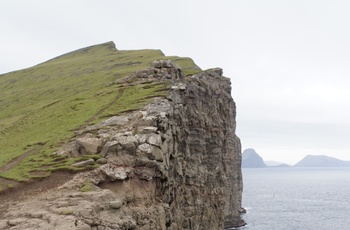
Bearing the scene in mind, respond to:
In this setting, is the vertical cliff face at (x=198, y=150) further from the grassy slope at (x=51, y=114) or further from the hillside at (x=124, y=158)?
the grassy slope at (x=51, y=114)

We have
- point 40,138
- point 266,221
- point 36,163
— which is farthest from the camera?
point 266,221

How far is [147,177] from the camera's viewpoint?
34.5 metres

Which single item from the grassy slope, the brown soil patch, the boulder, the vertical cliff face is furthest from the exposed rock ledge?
the grassy slope

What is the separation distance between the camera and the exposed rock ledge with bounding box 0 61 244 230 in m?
26.6

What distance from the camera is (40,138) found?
4922 cm

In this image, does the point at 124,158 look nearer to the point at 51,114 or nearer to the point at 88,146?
the point at 88,146

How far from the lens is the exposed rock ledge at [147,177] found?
26.6 m

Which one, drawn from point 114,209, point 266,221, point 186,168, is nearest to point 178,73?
point 186,168

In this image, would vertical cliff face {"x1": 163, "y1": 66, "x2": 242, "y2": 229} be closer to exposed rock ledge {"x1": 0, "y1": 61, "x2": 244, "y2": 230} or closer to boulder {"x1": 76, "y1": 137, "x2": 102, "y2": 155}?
exposed rock ledge {"x1": 0, "y1": 61, "x2": 244, "y2": 230}

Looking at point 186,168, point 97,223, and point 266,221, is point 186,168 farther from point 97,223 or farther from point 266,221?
point 266,221

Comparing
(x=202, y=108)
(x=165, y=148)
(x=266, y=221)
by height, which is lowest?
(x=266, y=221)

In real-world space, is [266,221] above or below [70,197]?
below

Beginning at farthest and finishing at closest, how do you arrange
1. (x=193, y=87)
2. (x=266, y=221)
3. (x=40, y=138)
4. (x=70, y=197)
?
(x=266, y=221), (x=193, y=87), (x=40, y=138), (x=70, y=197)

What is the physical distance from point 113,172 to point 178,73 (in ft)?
107
